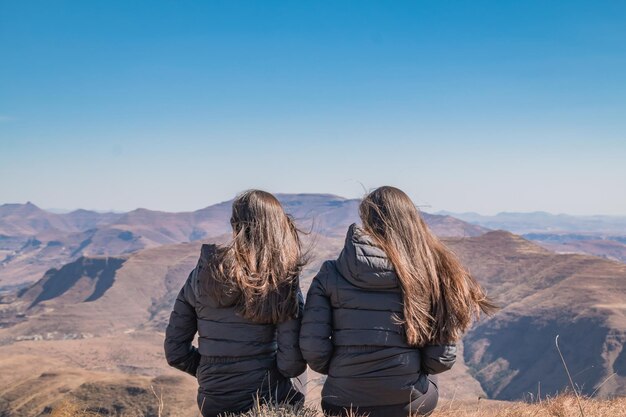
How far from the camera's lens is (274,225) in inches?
174

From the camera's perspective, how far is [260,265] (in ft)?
14.3

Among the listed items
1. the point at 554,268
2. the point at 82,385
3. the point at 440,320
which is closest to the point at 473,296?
the point at 440,320

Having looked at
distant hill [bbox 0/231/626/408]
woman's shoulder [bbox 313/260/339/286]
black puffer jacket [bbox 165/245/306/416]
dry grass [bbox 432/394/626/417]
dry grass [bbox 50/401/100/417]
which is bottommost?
distant hill [bbox 0/231/626/408]

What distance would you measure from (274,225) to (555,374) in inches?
3833

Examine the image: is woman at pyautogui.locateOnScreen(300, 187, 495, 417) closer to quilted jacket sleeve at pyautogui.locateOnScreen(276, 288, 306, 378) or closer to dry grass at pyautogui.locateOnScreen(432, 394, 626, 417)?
quilted jacket sleeve at pyautogui.locateOnScreen(276, 288, 306, 378)

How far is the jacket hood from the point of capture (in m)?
4.02

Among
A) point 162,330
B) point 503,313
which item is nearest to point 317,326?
point 503,313

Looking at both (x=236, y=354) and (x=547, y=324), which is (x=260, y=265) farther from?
(x=547, y=324)

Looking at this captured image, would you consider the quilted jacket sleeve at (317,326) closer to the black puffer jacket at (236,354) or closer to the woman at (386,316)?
the woman at (386,316)

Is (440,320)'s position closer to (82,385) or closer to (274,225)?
(274,225)

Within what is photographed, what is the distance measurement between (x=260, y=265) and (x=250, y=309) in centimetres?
37

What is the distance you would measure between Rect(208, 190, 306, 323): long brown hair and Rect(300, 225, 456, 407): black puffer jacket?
283 mm

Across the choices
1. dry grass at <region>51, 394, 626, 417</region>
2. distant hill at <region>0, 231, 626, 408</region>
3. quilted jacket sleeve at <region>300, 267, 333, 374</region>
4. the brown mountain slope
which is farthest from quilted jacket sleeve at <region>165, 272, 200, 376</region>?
the brown mountain slope

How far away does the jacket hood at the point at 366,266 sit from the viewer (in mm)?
4020
